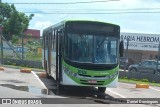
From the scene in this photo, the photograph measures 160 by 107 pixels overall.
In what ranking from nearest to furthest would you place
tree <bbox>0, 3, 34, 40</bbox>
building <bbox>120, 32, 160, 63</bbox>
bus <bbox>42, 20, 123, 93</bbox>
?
bus <bbox>42, 20, 123, 93</bbox> → building <bbox>120, 32, 160, 63</bbox> → tree <bbox>0, 3, 34, 40</bbox>

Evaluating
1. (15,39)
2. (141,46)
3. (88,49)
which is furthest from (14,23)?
(88,49)

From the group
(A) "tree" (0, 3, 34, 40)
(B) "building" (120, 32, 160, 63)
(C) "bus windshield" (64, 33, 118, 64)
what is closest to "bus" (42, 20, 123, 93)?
(C) "bus windshield" (64, 33, 118, 64)

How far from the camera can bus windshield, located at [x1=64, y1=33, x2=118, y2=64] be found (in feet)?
53.9

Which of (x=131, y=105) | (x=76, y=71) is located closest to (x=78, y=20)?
(x=76, y=71)

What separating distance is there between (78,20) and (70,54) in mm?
1472

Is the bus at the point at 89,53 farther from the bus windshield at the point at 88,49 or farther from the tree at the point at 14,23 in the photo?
the tree at the point at 14,23

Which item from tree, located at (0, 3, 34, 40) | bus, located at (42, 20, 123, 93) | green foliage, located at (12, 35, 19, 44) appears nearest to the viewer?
bus, located at (42, 20, 123, 93)

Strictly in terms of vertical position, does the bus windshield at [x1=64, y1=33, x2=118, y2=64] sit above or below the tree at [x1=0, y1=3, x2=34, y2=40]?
above

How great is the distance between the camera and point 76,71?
53.5ft

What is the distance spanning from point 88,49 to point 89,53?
0.17 meters

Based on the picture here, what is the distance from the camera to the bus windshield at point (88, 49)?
1644 cm

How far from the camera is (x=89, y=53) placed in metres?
16.5

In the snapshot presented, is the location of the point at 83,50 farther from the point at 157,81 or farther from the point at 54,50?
the point at 157,81

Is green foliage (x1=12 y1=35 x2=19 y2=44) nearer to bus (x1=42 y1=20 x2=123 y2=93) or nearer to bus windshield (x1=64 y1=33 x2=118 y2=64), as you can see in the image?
bus (x1=42 y1=20 x2=123 y2=93)
